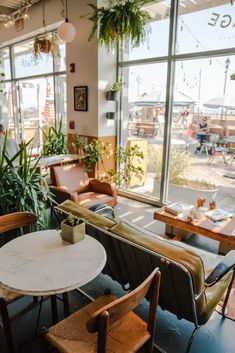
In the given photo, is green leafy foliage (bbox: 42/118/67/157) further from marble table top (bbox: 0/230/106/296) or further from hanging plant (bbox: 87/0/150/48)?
marble table top (bbox: 0/230/106/296)

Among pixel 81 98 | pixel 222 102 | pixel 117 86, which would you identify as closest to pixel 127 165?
pixel 117 86

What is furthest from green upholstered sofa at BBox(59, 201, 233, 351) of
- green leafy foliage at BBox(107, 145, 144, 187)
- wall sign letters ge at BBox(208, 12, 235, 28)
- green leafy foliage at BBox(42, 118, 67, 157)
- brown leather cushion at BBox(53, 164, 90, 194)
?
wall sign letters ge at BBox(208, 12, 235, 28)

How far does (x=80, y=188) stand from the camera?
4168mm

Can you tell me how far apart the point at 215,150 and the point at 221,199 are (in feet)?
2.46

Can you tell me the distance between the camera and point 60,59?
568 cm

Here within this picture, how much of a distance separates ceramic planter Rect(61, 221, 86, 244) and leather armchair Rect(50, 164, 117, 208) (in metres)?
1.78

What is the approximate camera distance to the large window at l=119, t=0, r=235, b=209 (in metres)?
3.71

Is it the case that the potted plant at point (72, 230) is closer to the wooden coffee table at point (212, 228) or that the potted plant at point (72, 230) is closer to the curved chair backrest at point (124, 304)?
the curved chair backrest at point (124, 304)

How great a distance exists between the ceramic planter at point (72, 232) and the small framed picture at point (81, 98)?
11.6ft

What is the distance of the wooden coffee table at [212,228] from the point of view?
273cm

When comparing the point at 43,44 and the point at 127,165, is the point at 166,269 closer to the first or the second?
the point at 127,165

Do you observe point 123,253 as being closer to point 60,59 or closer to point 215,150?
point 215,150

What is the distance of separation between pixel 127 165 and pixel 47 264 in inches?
138

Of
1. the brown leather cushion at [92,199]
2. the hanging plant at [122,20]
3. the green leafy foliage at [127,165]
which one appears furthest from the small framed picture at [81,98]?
the brown leather cushion at [92,199]
